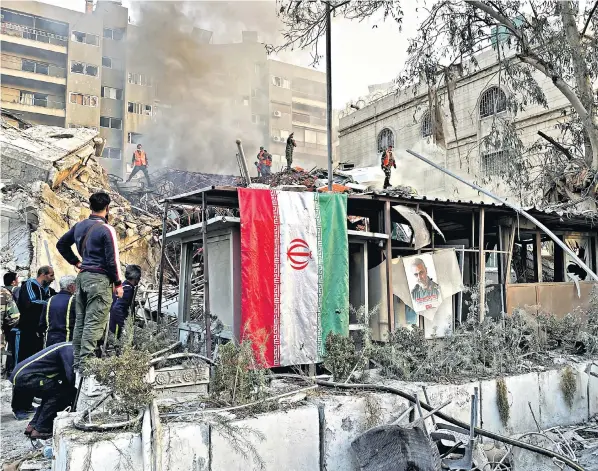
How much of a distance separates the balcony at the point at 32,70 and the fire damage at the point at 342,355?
35.4m

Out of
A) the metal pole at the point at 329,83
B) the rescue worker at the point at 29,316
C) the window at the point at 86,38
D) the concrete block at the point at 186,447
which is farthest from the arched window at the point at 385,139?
the window at the point at 86,38

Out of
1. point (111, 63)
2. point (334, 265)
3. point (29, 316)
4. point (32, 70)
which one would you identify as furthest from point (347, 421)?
point (32, 70)

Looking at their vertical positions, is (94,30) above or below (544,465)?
above

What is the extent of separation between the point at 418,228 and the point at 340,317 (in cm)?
198

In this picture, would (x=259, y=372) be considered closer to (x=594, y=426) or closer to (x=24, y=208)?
(x=594, y=426)

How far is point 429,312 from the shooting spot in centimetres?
757

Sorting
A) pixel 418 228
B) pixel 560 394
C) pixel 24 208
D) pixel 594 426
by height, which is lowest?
pixel 594 426

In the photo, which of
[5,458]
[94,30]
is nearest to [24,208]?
[5,458]

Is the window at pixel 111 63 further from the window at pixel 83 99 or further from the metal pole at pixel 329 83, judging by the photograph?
the metal pole at pixel 329 83

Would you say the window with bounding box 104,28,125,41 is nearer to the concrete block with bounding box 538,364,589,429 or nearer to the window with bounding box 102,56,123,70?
the window with bounding box 102,56,123,70

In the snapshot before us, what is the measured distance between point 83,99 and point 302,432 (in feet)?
134

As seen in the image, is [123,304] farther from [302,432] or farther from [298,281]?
[302,432]

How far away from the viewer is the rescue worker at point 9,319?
7532 millimetres

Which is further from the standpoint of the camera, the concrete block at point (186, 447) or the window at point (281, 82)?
the window at point (281, 82)
